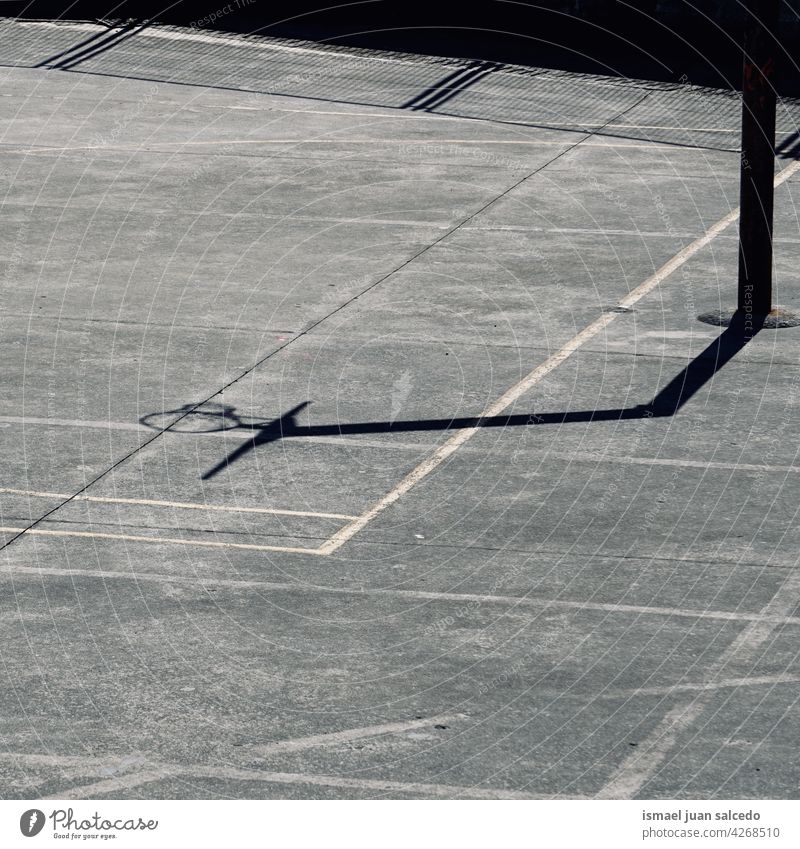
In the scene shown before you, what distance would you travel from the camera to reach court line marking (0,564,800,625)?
12203mm

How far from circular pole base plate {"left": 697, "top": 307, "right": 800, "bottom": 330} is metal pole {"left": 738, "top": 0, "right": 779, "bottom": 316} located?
0.10m

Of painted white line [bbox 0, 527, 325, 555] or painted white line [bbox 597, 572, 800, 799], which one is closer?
painted white line [bbox 597, 572, 800, 799]

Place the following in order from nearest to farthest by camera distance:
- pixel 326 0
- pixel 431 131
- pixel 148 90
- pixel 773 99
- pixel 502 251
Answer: pixel 773 99 < pixel 502 251 < pixel 431 131 < pixel 148 90 < pixel 326 0

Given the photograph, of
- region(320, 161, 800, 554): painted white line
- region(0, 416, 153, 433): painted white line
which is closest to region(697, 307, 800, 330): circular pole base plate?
region(320, 161, 800, 554): painted white line

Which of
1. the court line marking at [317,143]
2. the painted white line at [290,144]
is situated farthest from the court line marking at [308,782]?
the court line marking at [317,143]

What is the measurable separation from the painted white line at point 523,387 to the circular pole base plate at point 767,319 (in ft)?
3.19

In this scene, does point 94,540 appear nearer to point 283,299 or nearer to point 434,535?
point 434,535

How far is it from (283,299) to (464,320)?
2.25 m

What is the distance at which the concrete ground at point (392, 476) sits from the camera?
34.6 ft

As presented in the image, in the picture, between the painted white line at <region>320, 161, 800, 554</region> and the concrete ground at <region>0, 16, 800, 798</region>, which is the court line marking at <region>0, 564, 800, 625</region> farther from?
the painted white line at <region>320, 161, 800, 554</region>

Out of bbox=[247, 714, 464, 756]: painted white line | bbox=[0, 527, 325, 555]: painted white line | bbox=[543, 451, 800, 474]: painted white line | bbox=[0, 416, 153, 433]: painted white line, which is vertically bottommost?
bbox=[543, 451, 800, 474]: painted white line

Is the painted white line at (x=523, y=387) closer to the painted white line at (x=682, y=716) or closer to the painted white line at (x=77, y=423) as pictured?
the painted white line at (x=77, y=423)

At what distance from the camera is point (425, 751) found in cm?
1031

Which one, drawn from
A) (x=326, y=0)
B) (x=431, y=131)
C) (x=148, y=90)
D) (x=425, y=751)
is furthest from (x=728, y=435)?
(x=326, y=0)
